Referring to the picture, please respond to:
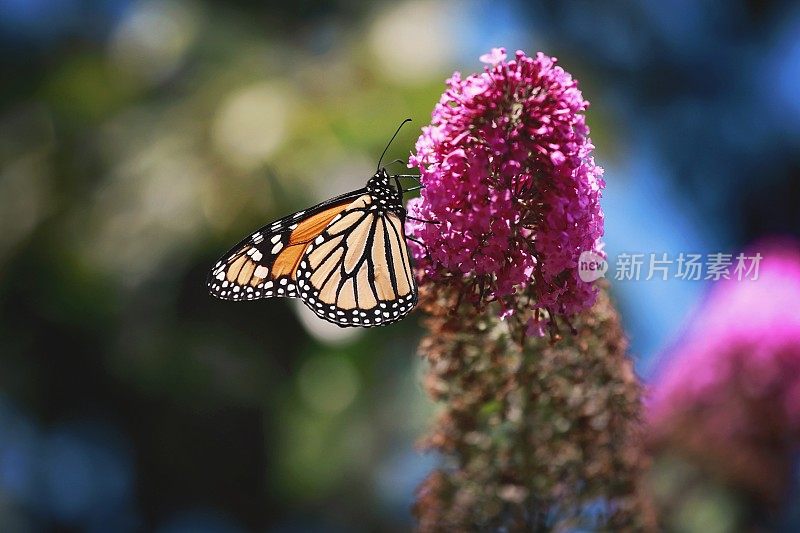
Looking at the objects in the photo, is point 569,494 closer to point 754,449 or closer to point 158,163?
point 754,449

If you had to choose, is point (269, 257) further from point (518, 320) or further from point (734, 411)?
point (734, 411)

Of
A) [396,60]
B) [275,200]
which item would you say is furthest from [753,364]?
[396,60]

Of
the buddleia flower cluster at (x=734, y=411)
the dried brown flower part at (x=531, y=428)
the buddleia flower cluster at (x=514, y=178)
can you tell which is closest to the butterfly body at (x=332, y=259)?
the dried brown flower part at (x=531, y=428)

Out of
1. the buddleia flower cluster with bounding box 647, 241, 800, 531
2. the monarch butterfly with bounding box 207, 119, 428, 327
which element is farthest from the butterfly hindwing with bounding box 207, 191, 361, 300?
the buddleia flower cluster with bounding box 647, 241, 800, 531

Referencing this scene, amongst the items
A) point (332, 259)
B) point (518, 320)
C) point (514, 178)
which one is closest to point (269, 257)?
point (332, 259)

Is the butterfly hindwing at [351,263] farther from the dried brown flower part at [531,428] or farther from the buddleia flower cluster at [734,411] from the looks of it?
the buddleia flower cluster at [734,411]

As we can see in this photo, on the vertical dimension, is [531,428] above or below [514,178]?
below

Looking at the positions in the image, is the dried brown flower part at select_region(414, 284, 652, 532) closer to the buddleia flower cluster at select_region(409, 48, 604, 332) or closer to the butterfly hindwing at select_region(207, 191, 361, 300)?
the buddleia flower cluster at select_region(409, 48, 604, 332)
